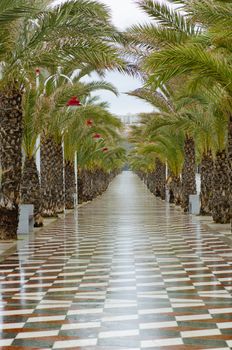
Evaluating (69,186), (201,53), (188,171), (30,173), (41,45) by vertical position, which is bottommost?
(69,186)

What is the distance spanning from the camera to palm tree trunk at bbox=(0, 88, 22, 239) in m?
18.1

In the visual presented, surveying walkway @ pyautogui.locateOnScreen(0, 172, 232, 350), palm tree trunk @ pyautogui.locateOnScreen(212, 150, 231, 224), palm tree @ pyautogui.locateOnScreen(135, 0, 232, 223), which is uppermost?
palm tree @ pyautogui.locateOnScreen(135, 0, 232, 223)

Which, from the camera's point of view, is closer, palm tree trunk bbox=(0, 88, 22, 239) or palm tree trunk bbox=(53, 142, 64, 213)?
palm tree trunk bbox=(0, 88, 22, 239)

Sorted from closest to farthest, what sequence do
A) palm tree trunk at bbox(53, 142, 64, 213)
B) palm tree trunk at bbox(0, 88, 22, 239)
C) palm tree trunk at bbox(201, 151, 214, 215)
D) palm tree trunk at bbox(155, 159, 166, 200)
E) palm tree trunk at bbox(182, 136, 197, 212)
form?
1. palm tree trunk at bbox(0, 88, 22, 239)
2. palm tree trunk at bbox(201, 151, 214, 215)
3. palm tree trunk at bbox(53, 142, 64, 213)
4. palm tree trunk at bbox(182, 136, 197, 212)
5. palm tree trunk at bbox(155, 159, 166, 200)

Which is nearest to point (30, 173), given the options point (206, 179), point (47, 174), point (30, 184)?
point (30, 184)

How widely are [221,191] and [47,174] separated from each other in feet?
26.8

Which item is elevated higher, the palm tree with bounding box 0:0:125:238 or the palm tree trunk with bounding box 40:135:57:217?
the palm tree with bounding box 0:0:125:238

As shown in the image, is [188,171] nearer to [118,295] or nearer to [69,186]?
[69,186]

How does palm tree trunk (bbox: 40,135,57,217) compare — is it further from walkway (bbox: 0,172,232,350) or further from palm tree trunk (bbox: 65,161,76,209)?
walkway (bbox: 0,172,232,350)

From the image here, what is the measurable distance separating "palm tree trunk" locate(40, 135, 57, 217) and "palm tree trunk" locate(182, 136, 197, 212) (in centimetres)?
536

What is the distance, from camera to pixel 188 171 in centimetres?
3042

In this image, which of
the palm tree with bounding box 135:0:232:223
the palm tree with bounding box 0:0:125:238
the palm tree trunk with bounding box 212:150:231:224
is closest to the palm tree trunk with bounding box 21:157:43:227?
the palm tree with bounding box 0:0:125:238

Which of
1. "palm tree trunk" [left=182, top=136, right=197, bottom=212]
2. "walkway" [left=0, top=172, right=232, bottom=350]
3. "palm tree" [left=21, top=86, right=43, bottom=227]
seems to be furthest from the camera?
"palm tree trunk" [left=182, top=136, right=197, bottom=212]

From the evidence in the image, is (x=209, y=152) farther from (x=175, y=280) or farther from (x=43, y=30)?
(x=175, y=280)
